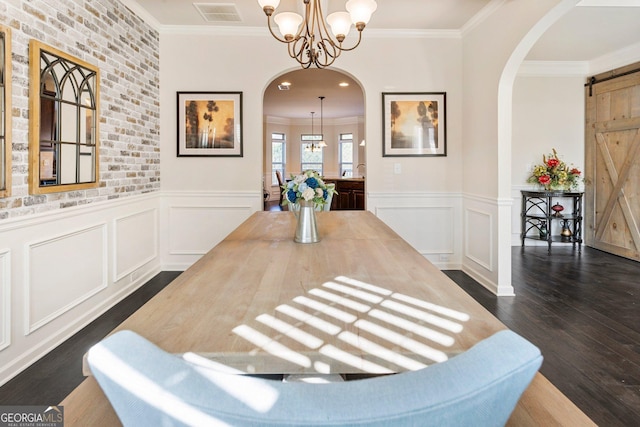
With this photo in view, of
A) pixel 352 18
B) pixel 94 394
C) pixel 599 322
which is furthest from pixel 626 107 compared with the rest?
pixel 94 394

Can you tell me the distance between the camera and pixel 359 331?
0.97 meters

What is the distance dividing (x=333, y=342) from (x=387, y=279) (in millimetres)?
548

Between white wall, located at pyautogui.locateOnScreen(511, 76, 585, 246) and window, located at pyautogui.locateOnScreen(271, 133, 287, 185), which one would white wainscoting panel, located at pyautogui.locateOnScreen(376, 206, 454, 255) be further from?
window, located at pyautogui.locateOnScreen(271, 133, 287, 185)

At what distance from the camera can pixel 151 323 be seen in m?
1.02

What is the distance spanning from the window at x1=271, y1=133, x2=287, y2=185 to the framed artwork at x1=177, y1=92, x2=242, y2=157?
7.75 m

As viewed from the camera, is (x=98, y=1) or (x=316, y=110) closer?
(x=98, y=1)

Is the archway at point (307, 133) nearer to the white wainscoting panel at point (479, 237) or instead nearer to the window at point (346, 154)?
the window at point (346, 154)

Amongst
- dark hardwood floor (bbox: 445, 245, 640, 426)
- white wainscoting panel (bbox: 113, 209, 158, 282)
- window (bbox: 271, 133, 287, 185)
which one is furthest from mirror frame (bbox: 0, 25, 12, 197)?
window (bbox: 271, 133, 287, 185)

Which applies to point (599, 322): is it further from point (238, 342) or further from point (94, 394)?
point (94, 394)

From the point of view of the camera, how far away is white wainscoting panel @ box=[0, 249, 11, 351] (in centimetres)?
217

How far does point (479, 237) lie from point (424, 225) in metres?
0.67

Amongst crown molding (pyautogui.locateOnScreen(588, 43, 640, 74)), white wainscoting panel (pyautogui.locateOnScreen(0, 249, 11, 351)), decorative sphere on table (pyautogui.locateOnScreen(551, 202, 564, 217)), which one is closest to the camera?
white wainscoting panel (pyautogui.locateOnScreen(0, 249, 11, 351))

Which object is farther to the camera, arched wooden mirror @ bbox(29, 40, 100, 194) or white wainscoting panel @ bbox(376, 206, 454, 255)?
white wainscoting panel @ bbox(376, 206, 454, 255)

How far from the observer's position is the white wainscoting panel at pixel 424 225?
4.55m
